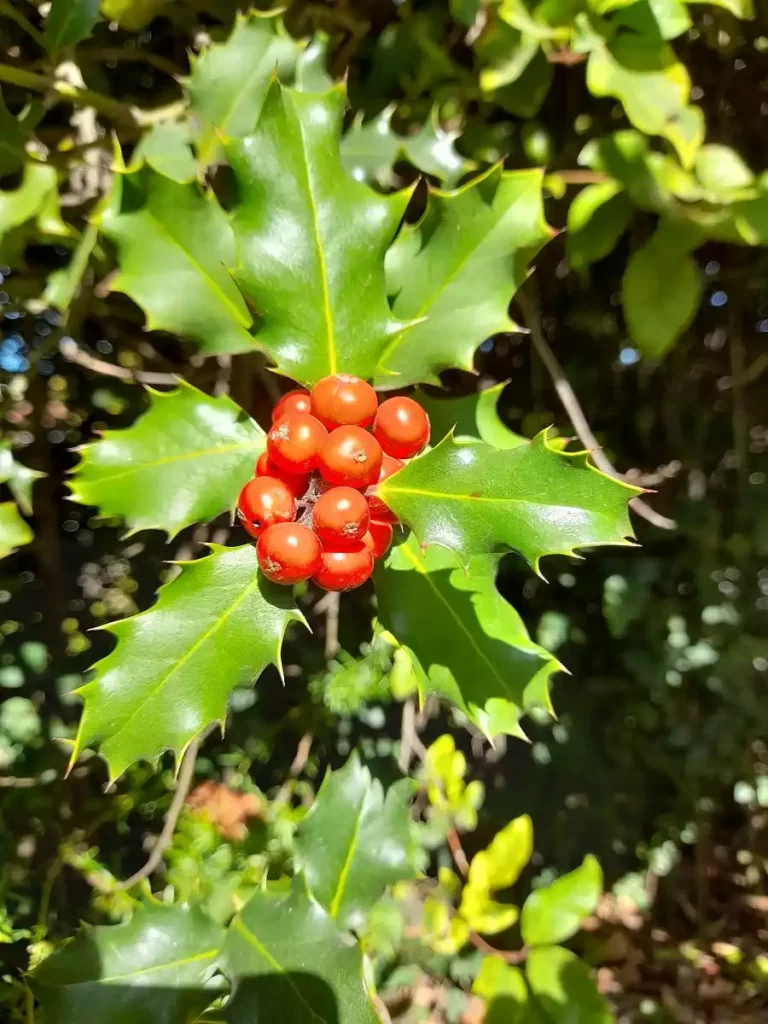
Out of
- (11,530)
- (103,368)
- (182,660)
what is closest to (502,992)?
(182,660)

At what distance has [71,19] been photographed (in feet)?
2.65

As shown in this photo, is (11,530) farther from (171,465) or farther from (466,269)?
(466,269)

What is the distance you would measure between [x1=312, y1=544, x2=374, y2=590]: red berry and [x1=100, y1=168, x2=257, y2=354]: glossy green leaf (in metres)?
0.26

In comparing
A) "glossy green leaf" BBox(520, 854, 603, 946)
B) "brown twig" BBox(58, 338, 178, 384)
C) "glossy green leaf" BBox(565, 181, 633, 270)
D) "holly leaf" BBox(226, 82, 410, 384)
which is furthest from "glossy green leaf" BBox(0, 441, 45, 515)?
"glossy green leaf" BBox(520, 854, 603, 946)

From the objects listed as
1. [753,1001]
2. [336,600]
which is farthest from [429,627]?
[753,1001]

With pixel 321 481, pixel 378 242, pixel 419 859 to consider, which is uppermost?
pixel 378 242

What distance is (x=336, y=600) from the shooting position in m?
1.27

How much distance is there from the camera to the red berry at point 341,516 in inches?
22.1

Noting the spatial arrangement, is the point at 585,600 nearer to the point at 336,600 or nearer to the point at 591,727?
the point at 591,727

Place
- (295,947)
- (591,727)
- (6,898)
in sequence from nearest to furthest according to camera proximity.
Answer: (295,947)
(6,898)
(591,727)

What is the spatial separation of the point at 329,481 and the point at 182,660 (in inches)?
8.1

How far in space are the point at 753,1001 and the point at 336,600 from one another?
4.35 ft

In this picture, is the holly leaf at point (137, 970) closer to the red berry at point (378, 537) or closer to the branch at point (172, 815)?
the branch at point (172, 815)

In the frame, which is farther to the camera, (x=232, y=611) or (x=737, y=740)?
(x=737, y=740)
